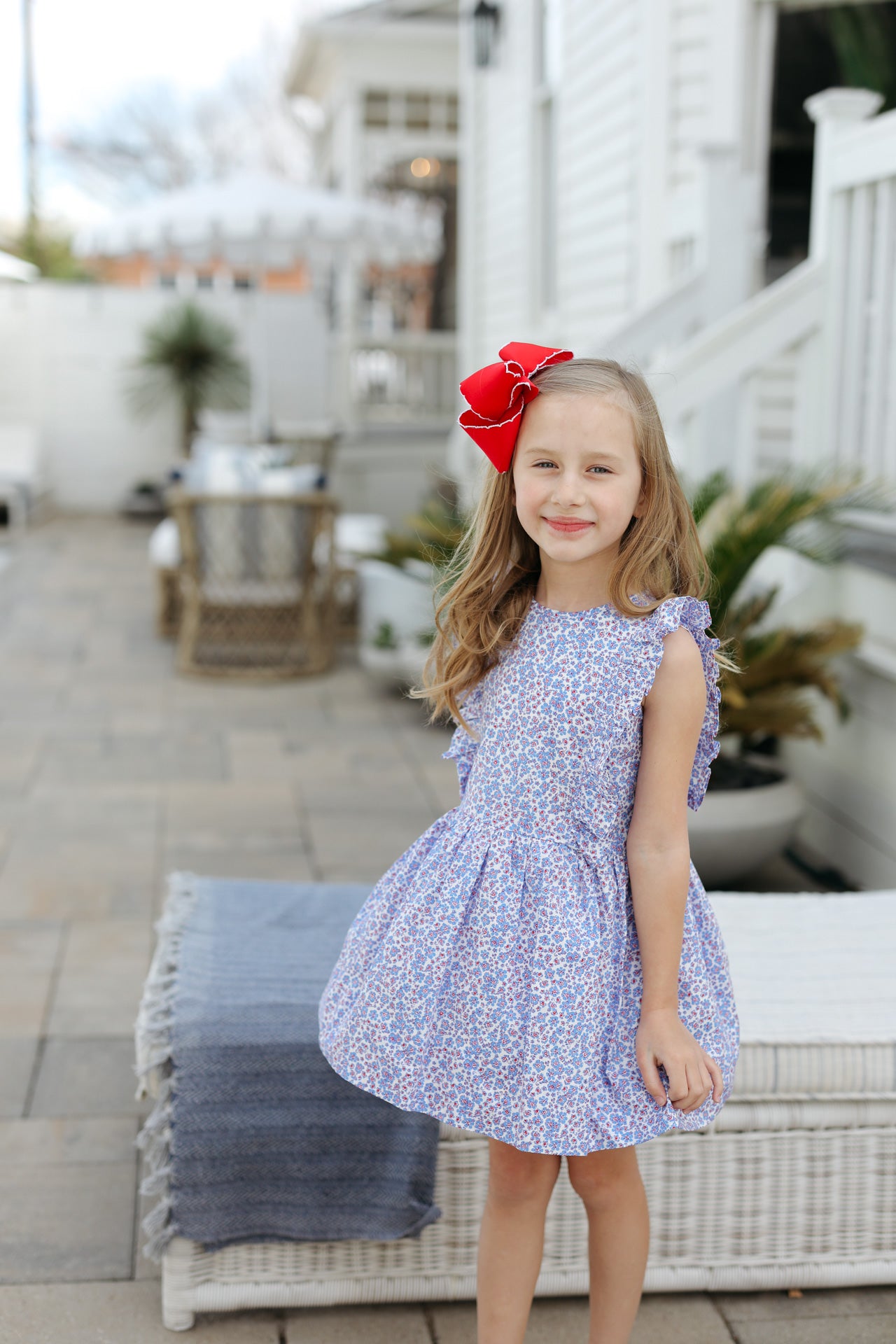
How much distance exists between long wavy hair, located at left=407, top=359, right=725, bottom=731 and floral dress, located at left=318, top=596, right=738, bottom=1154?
0.04 metres

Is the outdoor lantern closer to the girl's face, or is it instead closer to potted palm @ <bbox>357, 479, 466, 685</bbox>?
potted palm @ <bbox>357, 479, 466, 685</bbox>

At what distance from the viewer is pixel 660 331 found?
462 centimetres

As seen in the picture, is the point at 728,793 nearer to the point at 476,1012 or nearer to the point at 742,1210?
the point at 742,1210

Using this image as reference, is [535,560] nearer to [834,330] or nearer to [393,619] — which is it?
[834,330]

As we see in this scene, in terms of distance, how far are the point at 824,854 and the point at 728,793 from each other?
0.58 m

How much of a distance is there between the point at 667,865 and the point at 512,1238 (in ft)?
1.64

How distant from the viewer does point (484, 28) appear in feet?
26.3

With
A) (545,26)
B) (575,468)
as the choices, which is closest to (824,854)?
(575,468)

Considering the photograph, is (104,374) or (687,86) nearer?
(687,86)

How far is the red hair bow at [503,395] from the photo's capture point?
1.44m

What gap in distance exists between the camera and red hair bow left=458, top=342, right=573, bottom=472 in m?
1.44

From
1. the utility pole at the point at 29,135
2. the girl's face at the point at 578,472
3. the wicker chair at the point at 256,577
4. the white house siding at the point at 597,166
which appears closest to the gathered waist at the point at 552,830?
the girl's face at the point at 578,472

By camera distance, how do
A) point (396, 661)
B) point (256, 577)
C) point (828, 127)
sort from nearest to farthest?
point (828, 127)
point (396, 661)
point (256, 577)

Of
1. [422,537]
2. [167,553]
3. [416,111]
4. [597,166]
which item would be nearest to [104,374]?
[416,111]
